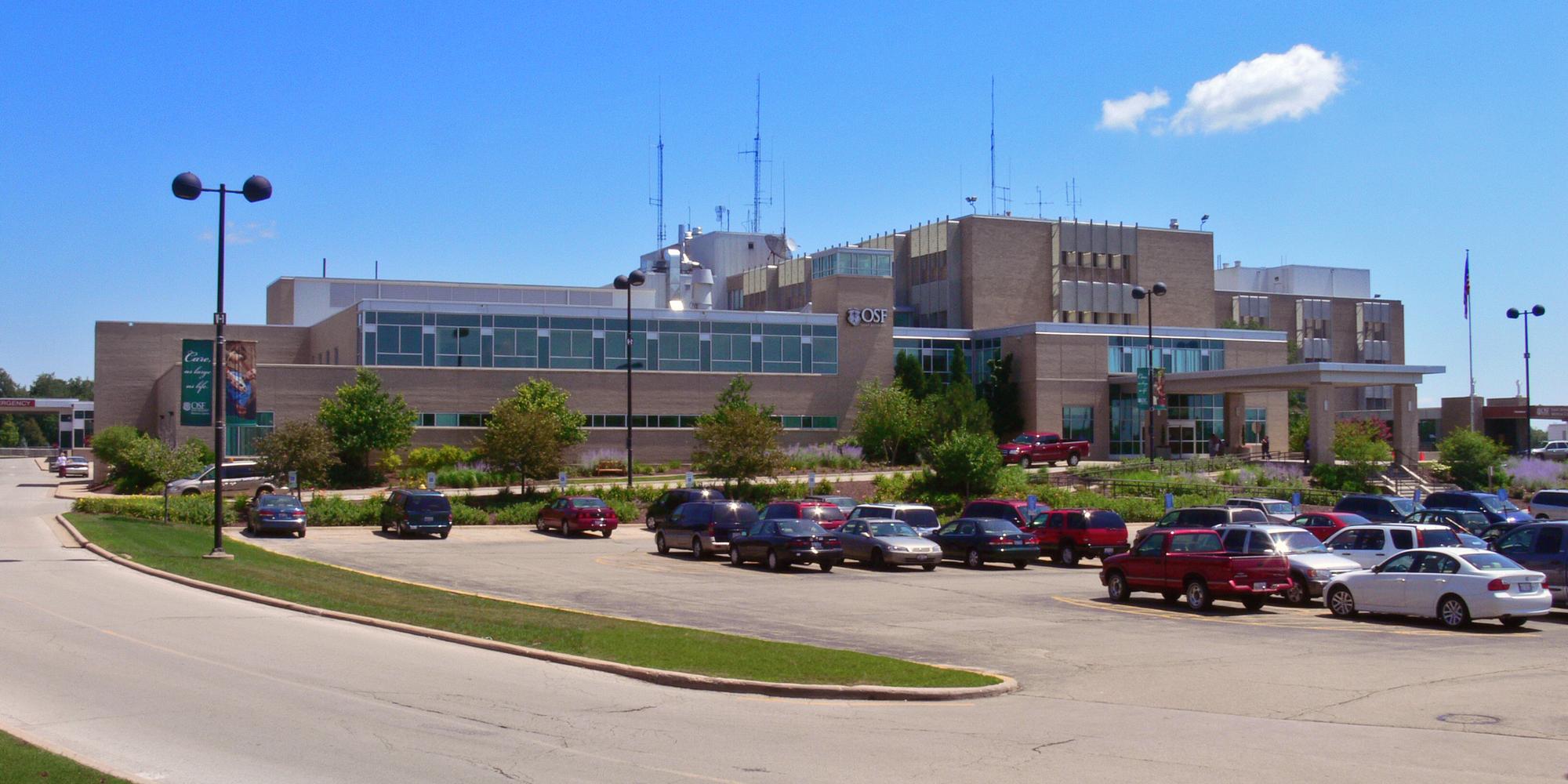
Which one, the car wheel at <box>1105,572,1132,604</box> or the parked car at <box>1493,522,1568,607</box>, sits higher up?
the parked car at <box>1493,522,1568,607</box>

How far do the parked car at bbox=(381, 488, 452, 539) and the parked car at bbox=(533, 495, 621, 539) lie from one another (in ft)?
12.2

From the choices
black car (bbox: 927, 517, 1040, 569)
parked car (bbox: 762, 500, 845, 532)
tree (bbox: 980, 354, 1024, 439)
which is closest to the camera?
black car (bbox: 927, 517, 1040, 569)

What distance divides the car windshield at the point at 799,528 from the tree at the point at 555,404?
31.7 m

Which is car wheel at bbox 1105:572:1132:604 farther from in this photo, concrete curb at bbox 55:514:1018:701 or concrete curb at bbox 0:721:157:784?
concrete curb at bbox 0:721:157:784

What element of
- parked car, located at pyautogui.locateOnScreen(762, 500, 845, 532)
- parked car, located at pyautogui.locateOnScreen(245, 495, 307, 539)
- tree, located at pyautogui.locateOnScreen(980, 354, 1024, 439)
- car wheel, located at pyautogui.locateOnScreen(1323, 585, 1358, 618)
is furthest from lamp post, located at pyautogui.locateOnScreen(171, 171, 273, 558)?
tree, located at pyautogui.locateOnScreen(980, 354, 1024, 439)

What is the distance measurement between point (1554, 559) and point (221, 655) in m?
21.7

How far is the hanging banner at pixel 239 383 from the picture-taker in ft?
98.1

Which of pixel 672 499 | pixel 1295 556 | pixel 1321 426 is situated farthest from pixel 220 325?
pixel 1321 426

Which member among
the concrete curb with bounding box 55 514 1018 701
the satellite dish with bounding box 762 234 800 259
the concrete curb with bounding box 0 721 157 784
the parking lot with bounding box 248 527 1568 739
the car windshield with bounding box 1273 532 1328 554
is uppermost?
the satellite dish with bounding box 762 234 800 259

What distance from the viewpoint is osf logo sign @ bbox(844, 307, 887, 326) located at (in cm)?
7738

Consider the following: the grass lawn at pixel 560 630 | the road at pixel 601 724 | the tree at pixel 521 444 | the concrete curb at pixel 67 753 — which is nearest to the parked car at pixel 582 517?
the tree at pixel 521 444

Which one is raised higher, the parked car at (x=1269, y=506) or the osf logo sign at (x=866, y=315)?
the osf logo sign at (x=866, y=315)

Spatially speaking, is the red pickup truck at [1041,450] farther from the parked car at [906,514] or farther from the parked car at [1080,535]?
the parked car at [1080,535]

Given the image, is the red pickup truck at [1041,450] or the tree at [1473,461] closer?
the tree at [1473,461]
